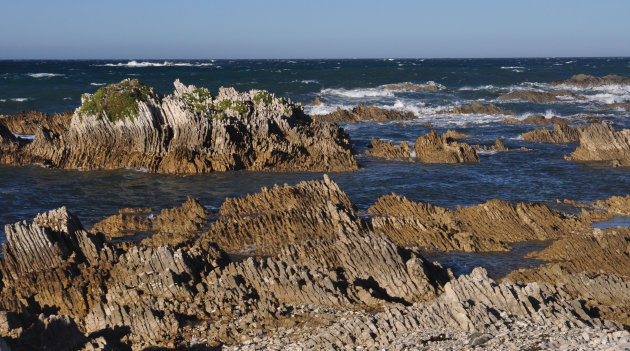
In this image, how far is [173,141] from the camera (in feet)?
84.0

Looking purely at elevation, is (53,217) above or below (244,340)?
above

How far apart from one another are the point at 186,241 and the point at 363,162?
1313 cm

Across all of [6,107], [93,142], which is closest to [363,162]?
[93,142]

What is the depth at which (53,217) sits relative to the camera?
13695mm

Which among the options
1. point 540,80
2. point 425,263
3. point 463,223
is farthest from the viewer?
point 540,80

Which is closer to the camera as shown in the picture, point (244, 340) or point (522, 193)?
point (244, 340)

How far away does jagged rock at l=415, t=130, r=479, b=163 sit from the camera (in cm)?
2761

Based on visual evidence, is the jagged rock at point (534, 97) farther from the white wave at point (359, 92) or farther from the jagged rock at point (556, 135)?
the jagged rock at point (556, 135)

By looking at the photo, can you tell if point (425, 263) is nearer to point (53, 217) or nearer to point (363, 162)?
point (53, 217)

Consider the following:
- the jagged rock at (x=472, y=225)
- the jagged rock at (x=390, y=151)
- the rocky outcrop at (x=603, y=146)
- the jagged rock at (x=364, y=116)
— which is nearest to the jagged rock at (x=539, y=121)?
the jagged rock at (x=364, y=116)

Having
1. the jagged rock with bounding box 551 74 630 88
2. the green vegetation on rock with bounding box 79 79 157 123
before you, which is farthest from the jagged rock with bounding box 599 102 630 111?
the green vegetation on rock with bounding box 79 79 157 123

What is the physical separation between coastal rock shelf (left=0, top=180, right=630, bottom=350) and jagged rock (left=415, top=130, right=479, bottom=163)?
36.8 ft

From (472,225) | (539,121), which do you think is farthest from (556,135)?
(472,225)

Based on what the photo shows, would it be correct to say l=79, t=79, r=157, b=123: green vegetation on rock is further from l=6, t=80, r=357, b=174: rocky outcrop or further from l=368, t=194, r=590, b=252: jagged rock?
l=368, t=194, r=590, b=252: jagged rock
